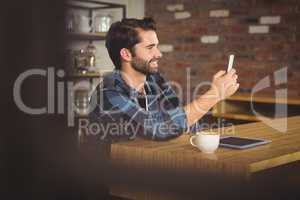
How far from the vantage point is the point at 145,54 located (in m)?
1.58

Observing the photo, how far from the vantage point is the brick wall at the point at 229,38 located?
3.22m

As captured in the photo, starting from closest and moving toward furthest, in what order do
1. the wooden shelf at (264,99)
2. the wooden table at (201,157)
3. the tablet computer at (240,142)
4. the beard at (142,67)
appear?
the wooden table at (201,157)
the tablet computer at (240,142)
the beard at (142,67)
the wooden shelf at (264,99)

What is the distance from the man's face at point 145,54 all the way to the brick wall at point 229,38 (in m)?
1.88

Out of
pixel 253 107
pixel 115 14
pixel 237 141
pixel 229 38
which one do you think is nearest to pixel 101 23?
pixel 115 14

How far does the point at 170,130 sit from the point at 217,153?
0.72ft

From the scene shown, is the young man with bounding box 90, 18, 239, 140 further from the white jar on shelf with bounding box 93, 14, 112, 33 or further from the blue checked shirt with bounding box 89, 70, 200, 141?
the white jar on shelf with bounding box 93, 14, 112, 33

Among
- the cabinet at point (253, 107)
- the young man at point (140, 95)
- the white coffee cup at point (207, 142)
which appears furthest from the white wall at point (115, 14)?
the white coffee cup at point (207, 142)

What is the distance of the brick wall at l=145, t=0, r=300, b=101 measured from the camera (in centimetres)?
322

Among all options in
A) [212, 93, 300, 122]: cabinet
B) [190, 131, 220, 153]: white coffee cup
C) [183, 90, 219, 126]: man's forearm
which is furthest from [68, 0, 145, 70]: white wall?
[190, 131, 220, 153]: white coffee cup

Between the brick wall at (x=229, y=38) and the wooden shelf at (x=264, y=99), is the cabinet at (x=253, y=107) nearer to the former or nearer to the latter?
the wooden shelf at (x=264, y=99)

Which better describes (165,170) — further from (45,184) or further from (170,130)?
(45,184)

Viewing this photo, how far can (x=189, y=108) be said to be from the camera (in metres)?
1.38

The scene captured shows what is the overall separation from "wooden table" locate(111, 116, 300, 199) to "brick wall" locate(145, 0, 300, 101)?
199 centimetres

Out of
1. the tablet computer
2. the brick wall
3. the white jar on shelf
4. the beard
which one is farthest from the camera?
the white jar on shelf
